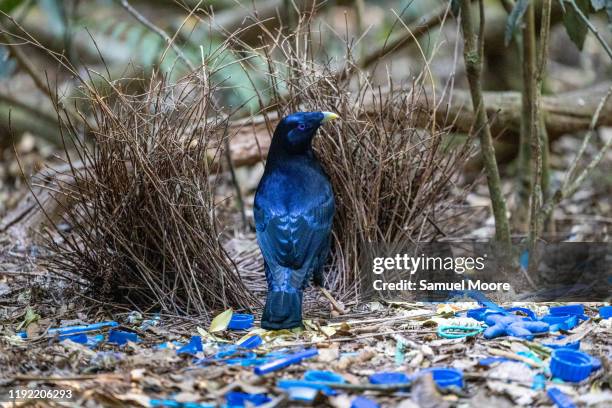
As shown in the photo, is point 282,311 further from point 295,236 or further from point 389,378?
point 389,378

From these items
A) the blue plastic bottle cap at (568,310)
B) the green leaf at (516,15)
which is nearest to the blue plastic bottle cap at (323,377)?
the blue plastic bottle cap at (568,310)

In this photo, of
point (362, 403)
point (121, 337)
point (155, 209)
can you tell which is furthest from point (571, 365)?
point (155, 209)

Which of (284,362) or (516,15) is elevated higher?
(516,15)

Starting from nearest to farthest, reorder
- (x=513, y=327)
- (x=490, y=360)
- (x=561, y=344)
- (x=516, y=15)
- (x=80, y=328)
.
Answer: (x=490, y=360), (x=561, y=344), (x=513, y=327), (x=80, y=328), (x=516, y=15)

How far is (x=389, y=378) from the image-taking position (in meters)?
2.59

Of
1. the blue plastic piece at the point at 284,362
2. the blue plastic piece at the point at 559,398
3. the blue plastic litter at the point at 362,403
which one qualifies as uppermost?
the blue plastic piece at the point at 284,362

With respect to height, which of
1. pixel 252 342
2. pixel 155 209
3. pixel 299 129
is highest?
pixel 299 129

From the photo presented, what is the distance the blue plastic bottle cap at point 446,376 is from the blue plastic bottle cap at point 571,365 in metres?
0.29

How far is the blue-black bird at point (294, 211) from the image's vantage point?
3.32 metres

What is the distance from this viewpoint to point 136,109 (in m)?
3.40

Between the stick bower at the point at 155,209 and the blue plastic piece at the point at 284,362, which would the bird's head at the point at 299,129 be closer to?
the stick bower at the point at 155,209

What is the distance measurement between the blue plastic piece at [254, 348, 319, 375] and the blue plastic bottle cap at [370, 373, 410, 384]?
27cm

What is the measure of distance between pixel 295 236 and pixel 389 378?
949 millimetres

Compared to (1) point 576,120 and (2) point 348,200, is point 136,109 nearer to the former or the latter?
(2) point 348,200
